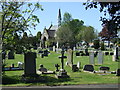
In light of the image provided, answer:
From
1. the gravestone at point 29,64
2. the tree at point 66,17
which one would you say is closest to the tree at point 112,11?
the gravestone at point 29,64

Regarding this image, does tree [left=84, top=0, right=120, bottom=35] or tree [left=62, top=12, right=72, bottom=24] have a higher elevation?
tree [left=62, top=12, right=72, bottom=24]

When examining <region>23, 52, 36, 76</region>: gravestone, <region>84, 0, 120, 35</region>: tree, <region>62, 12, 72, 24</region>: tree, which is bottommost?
<region>23, 52, 36, 76</region>: gravestone

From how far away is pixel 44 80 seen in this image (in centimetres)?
1155

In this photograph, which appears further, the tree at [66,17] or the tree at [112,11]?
the tree at [66,17]

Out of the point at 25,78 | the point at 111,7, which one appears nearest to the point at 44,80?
the point at 25,78

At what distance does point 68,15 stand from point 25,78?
68.0 meters

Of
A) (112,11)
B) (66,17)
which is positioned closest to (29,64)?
(112,11)

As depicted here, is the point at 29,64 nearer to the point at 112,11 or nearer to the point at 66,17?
the point at 112,11

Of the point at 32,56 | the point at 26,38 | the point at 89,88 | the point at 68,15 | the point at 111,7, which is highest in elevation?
the point at 68,15

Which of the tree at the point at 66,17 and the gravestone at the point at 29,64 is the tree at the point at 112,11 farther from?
the tree at the point at 66,17

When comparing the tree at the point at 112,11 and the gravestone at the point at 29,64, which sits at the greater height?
the tree at the point at 112,11

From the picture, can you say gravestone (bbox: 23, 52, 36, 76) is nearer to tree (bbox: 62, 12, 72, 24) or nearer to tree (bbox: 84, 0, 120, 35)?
tree (bbox: 84, 0, 120, 35)

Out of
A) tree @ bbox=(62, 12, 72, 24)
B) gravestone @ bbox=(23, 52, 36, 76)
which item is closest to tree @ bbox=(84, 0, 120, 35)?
gravestone @ bbox=(23, 52, 36, 76)

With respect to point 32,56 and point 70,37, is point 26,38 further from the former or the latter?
point 70,37
